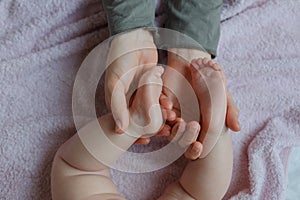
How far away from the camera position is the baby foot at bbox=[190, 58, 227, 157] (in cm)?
80

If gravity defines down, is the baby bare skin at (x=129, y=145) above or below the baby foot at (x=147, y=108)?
below

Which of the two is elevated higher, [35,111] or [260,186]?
[35,111]

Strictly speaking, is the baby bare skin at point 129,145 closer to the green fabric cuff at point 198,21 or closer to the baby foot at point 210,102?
the baby foot at point 210,102

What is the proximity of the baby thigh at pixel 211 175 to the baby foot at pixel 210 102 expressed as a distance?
0.01 meters

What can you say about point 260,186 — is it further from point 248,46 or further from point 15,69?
point 15,69

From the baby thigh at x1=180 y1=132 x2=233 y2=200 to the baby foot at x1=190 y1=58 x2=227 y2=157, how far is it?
14 millimetres

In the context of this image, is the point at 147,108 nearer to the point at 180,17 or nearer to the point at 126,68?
the point at 126,68

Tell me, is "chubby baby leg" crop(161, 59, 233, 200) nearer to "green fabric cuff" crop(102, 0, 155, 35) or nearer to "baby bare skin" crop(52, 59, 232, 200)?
"baby bare skin" crop(52, 59, 232, 200)

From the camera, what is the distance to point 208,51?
926 millimetres

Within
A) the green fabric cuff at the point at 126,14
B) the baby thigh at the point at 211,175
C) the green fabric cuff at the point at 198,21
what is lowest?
the baby thigh at the point at 211,175

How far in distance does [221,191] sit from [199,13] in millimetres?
297

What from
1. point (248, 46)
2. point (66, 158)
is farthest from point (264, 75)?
point (66, 158)

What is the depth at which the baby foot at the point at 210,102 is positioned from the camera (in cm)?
80

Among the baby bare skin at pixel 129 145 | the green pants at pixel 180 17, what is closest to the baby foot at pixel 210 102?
the baby bare skin at pixel 129 145
